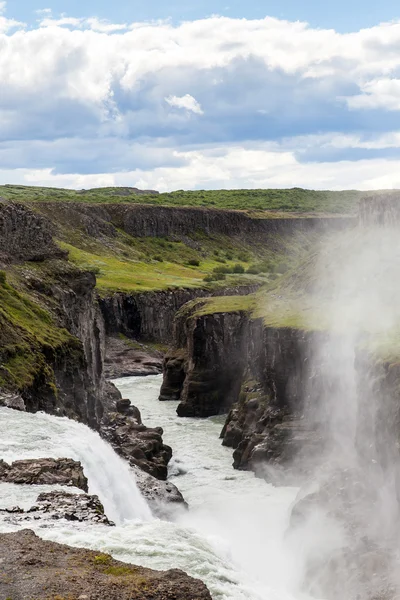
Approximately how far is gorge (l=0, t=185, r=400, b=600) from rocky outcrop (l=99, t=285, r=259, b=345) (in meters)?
10.1

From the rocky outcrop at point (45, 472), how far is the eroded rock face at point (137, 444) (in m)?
20.3

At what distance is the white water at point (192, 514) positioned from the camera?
20.7 meters

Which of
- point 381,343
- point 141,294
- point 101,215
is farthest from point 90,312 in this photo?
point 101,215

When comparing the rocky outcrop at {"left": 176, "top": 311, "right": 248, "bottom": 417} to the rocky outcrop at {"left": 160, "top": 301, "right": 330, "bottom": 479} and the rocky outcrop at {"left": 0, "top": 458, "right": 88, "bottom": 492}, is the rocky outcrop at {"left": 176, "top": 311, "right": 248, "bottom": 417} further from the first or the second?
the rocky outcrop at {"left": 0, "top": 458, "right": 88, "bottom": 492}

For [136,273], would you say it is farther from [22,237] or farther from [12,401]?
[12,401]

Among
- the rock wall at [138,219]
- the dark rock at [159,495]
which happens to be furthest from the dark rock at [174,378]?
the rock wall at [138,219]

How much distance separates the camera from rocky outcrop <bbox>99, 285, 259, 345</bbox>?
111562 mm

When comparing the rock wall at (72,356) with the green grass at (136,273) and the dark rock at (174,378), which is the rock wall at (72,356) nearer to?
the dark rock at (174,378)

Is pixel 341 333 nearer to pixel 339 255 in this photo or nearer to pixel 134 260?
pixel 339 255

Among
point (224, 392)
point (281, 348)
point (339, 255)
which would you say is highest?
point (339, 255)

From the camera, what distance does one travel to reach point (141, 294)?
4592 inches

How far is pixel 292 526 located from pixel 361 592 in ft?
32.5

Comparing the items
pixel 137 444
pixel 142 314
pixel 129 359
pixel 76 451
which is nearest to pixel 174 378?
pixel 129 359

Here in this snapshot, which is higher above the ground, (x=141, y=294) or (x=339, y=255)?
(x=339, y=255)
